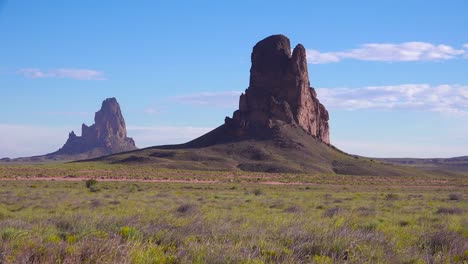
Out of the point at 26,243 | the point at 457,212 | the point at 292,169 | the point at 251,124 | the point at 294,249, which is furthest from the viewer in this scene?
the point at 251,124

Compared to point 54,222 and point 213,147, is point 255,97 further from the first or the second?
point 54,222

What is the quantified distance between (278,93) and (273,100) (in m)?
5.77

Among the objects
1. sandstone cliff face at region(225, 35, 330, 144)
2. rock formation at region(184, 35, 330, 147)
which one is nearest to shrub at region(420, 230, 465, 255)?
rock formation at region(184, 35, 330, 147)

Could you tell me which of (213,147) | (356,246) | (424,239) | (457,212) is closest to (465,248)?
(424,239)

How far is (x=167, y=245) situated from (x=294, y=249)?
1.95 metres

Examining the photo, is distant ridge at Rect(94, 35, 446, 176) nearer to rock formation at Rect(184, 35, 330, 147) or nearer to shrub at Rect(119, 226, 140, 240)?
rock formation at Rect(184, 35, 330, 147)

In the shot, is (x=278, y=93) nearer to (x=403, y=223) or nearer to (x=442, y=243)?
(x=403, y=223)

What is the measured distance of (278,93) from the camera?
458 feet

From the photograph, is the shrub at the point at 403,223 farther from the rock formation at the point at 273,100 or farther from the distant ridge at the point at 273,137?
the rock formation at the point at 273,100

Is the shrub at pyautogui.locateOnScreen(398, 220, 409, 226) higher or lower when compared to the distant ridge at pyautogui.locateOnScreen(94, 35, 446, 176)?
lower

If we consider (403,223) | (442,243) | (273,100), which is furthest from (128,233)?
(273,100)

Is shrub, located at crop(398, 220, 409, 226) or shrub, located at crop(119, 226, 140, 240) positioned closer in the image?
shrub, located at crop(119, 226, 140, 240)

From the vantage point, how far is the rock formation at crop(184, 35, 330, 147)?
134 metres

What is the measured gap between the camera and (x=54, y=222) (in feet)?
35.0
